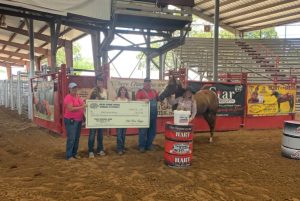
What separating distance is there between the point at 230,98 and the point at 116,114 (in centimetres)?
550

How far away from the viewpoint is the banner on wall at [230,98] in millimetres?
10930

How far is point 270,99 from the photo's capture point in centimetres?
1173

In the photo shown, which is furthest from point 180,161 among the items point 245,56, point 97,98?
point 245,56

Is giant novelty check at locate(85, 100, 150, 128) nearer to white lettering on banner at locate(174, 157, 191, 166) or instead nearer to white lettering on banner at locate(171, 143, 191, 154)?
white lettering on banner at locate(171, 143, 191, 154)

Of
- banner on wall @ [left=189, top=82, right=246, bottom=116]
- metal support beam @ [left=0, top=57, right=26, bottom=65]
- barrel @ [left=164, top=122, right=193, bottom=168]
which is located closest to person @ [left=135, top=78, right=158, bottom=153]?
barrel @ [left=164, top=122, right=193, bottom=168]

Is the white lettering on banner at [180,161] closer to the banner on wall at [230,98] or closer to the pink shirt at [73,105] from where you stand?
the pink shirt at [73,105]

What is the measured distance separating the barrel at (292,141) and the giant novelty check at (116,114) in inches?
123

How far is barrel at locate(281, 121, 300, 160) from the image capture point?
698 centimetres

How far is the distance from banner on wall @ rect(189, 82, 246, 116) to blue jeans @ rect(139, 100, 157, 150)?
3718 mm

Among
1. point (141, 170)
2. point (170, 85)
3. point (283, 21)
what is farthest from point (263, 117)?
point (283, 21)

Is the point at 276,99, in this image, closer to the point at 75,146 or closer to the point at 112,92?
the point at 112,92

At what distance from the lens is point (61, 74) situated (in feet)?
29.3

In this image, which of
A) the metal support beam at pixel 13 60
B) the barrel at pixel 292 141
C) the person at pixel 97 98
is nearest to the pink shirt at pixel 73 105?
the person at pixel 97 98

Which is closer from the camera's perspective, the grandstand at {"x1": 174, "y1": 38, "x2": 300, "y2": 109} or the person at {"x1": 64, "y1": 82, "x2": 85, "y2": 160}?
the person at {"x1": 64, "y1": 82, "x2": 85, "y2": 160}
